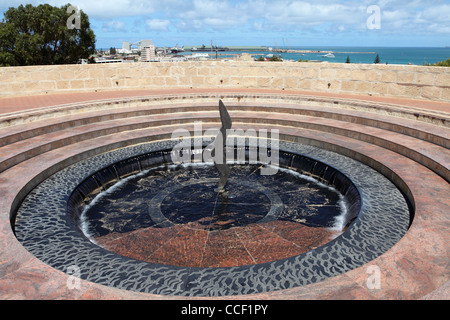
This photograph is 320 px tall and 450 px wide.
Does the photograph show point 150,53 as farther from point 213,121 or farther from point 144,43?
point 213,121

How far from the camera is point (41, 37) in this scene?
31.2 m

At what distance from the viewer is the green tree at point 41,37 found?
1184 inches

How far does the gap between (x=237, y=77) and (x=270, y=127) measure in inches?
212

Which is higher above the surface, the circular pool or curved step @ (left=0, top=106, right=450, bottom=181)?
curved step @ (left=0, top=106, right=450, bottom=181)

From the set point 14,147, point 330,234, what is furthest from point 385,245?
point 14,147

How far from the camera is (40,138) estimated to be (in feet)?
30.3

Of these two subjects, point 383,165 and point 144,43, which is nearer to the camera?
point 383,165

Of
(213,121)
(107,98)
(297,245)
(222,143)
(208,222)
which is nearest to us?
(297,245)

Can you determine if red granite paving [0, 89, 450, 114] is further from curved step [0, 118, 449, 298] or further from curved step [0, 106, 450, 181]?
curved step [0, 118, 449, 298]

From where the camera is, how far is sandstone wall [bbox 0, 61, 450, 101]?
12367mm

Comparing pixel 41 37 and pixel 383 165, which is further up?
pixel 41 37

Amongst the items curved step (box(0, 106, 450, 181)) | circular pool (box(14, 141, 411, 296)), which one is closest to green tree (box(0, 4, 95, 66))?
curved step (box(0, 106, 450, 181))

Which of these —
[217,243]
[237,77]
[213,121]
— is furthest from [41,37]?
[217,243]

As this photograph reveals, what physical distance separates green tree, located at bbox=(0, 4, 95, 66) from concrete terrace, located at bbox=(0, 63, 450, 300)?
69.2 feet
